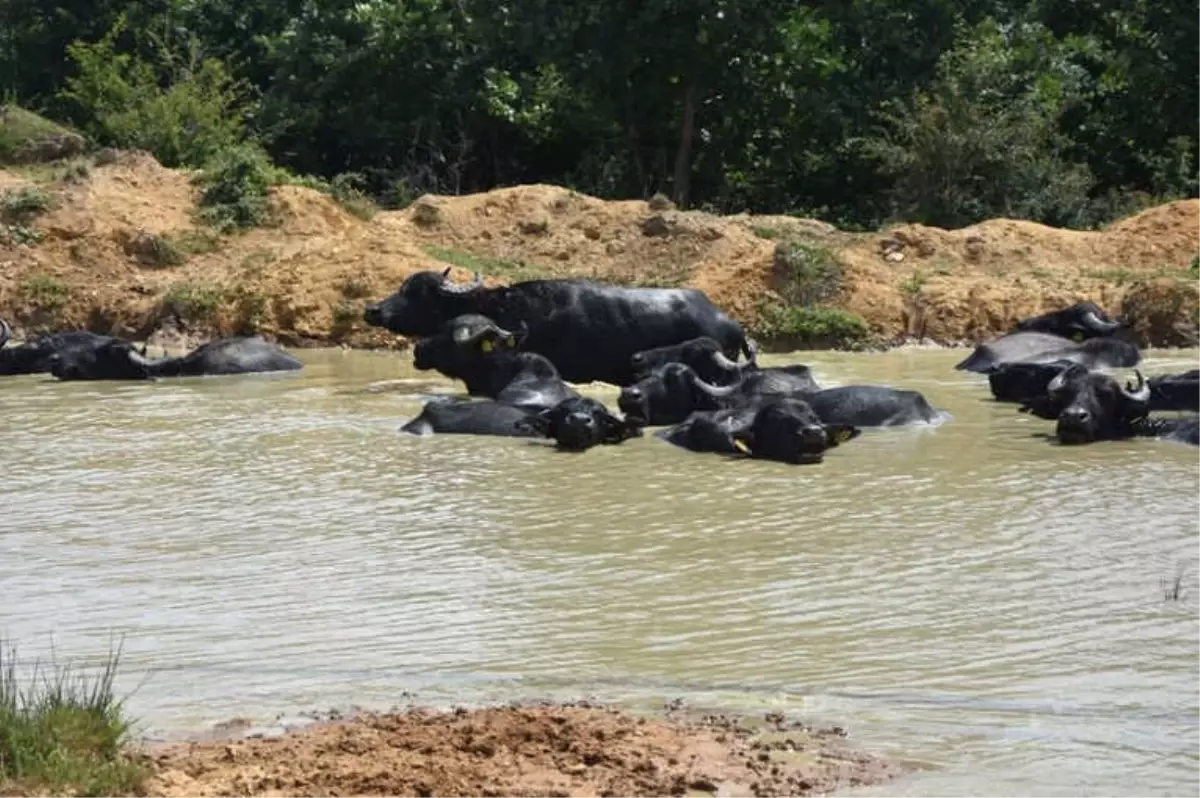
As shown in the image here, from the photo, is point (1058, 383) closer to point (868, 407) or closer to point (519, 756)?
point (868, 407)

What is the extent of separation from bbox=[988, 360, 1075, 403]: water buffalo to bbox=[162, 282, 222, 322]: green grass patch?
8061 millimetres

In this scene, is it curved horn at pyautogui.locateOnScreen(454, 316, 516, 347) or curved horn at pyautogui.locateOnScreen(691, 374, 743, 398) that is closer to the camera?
curved horn at pyautogui.locateOnScreen(691, 374, 743, 398)

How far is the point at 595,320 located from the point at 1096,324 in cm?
457

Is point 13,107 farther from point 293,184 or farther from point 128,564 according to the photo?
point 128,564

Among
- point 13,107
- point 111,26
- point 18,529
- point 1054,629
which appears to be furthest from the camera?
point 111,26

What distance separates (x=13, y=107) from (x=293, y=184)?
5199 mm

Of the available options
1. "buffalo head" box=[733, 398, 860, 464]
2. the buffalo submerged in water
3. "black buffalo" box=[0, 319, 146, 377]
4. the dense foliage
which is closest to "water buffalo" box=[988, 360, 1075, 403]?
the buffalo submerged in water

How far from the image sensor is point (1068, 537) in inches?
329

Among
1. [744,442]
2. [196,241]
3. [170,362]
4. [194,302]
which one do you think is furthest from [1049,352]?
[196,241]

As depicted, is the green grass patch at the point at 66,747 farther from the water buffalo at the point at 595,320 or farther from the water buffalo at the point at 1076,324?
the water buffalo at the point at 1076,324

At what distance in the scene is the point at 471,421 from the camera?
12.0 m

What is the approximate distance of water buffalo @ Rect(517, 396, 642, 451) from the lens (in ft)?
36.4

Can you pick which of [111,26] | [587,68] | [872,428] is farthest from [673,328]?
[111,26]

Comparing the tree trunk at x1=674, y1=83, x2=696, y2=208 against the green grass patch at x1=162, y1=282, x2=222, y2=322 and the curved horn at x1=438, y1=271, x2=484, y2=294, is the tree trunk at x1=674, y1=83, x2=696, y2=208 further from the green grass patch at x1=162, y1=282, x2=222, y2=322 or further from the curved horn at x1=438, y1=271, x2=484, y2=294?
the curved horn at x1=438, y1=271, x2=484, y2=294
